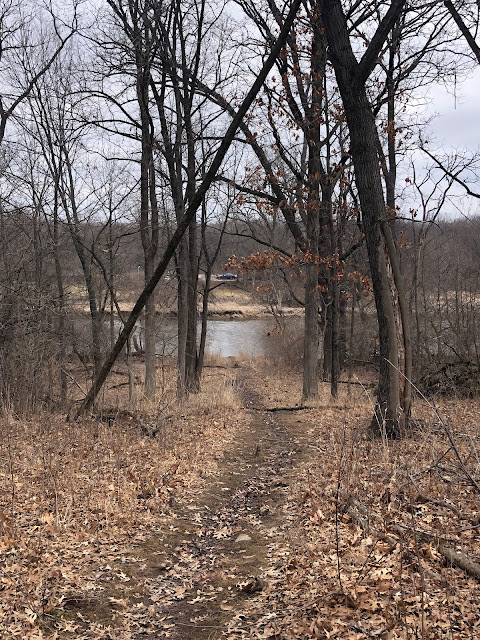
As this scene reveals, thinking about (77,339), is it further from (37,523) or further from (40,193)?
(37,523)

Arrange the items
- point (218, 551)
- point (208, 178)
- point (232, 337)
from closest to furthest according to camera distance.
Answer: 1. point (218, 551)
2. point (208, 178)
3. point (232, 337)

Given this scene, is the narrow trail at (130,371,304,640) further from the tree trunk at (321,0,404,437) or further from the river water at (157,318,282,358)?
the river water at (157,318,282,358)

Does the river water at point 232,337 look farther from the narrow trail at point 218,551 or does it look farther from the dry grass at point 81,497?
the narrow trail at point 218,551

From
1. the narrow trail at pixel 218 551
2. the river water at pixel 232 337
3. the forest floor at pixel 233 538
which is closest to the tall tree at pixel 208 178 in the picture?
the forest floor at pixel 233 538

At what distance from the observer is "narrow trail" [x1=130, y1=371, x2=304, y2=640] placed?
13.3 ft

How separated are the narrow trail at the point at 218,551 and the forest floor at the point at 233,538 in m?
0.02

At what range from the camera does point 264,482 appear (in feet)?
23.7

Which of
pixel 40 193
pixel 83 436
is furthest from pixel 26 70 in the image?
pixel 83 436

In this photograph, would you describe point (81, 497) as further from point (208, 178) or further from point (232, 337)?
point (232, 337)

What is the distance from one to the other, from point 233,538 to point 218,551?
0.31 m

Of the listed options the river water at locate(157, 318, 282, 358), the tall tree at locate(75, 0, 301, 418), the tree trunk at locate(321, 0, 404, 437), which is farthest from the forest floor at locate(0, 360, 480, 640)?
the river water at locate(157, 318, 282, 358)

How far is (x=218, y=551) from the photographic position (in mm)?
5172

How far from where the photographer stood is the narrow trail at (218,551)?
404 cm

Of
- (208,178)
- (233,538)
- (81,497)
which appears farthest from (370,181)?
(81,497)
